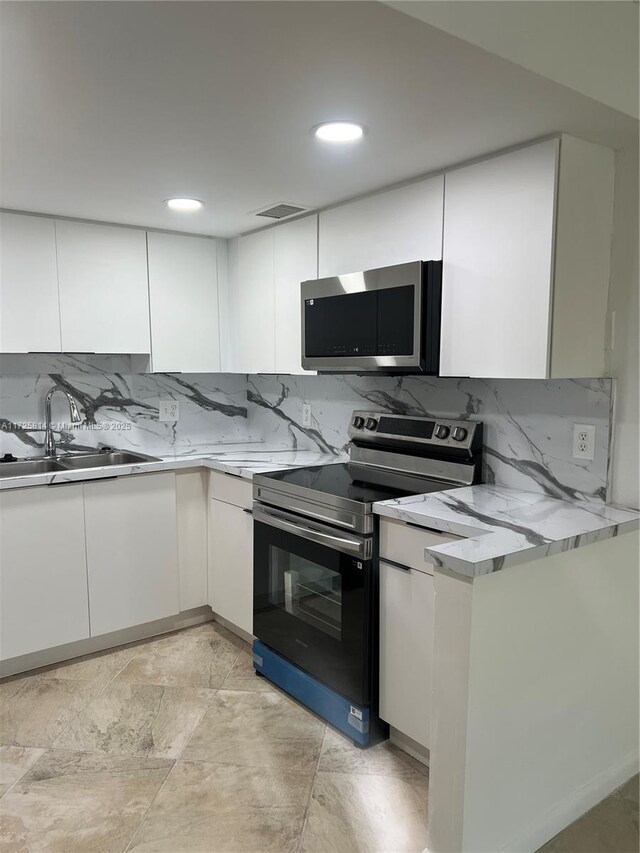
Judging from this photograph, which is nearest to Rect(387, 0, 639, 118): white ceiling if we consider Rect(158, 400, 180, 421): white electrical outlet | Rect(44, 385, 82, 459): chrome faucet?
Rect(44, 385, 82, 459): chrome faucet

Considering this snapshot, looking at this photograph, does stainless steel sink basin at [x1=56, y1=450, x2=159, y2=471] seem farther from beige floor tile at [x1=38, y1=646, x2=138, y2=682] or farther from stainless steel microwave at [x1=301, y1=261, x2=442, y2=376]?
stainless steel microwave at [x1=301, y1=261, x2=442, y2=376]

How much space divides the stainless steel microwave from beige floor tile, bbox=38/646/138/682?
1.62 meters

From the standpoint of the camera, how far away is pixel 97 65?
1416 millimetres

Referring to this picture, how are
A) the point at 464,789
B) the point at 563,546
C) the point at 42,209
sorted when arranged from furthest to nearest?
the point at 42,209 < the point at 563,546 < the point at 464,789

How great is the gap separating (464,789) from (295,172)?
6.57ft

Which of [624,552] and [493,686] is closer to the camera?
[493,686]

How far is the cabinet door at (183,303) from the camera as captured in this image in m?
3.19

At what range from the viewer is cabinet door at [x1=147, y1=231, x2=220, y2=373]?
319 cm

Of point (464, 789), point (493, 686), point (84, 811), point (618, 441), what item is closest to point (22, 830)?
point (84, 811)

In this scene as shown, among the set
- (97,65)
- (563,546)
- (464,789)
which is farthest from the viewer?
(563,546)

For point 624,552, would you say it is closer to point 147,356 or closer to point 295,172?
point 295,172

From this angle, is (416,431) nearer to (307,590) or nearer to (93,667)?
(307,590)

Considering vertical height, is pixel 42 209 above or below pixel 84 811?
above

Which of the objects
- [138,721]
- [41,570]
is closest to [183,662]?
[138,721]
